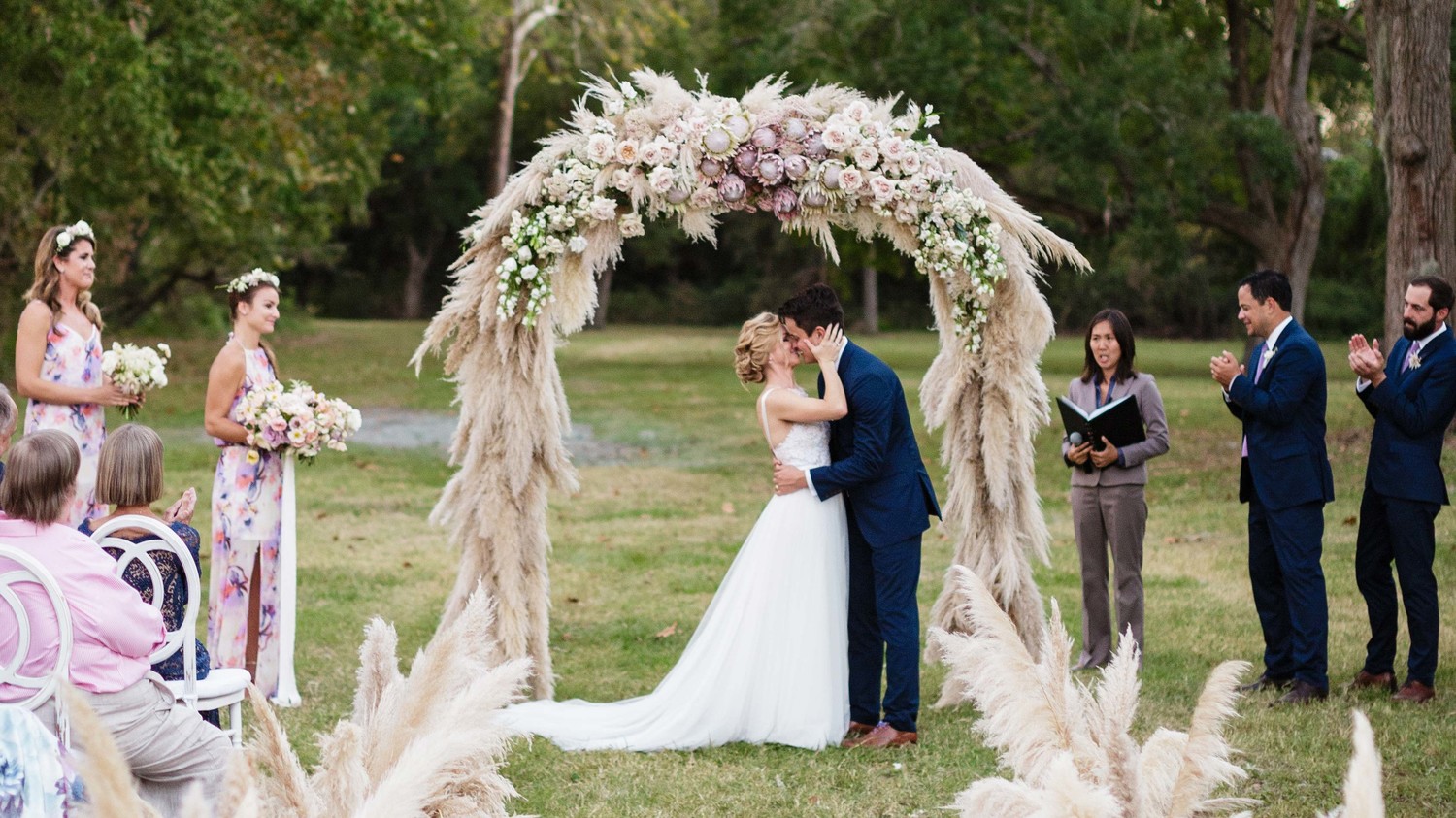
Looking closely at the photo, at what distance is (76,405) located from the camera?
7.45m

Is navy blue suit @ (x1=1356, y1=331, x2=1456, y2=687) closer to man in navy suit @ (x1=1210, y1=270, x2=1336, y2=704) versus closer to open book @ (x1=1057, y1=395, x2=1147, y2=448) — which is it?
man in navy suit @ (x1=1210, y1=270, x2=1336, y2=704)

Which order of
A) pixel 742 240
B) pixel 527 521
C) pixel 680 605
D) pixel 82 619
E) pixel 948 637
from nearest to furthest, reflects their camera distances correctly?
pixel 948 637 → pixel 82 619 → pixel 527 521 → pixel 680 605 → pixel 742 240

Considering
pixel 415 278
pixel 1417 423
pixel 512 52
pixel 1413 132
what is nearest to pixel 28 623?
pixel 1417 423

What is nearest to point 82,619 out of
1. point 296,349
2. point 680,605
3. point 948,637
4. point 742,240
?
point 948,637

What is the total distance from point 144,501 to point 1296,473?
528 cm

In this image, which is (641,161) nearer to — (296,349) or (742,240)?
(296,349)

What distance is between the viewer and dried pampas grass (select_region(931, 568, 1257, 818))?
4.68ft

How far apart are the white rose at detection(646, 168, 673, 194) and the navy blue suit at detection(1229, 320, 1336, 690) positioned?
2968mm

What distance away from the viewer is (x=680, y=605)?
938 cm

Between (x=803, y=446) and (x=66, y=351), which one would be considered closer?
(x=803, y=446)

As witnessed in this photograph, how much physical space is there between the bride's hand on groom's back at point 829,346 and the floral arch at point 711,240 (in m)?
0.37

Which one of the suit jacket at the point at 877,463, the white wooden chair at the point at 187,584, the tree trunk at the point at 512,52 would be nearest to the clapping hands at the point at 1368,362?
the suit jacket at the point at 877,463

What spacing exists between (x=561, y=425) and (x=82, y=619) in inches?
141

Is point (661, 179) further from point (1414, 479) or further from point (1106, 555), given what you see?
point (1414, 479)
